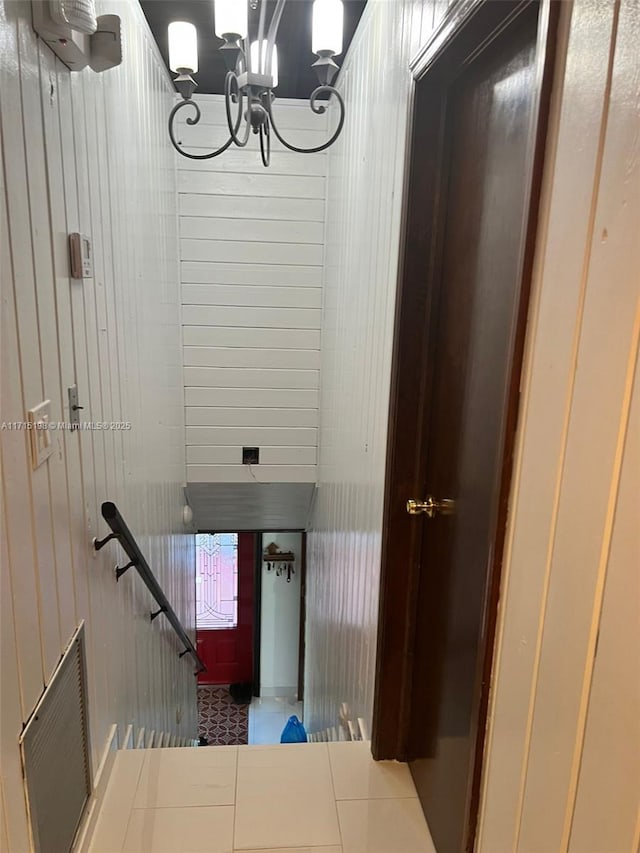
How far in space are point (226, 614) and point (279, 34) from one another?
5877 millimetres

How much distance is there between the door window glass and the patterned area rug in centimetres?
74

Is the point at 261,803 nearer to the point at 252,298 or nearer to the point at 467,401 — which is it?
the point at 467,401

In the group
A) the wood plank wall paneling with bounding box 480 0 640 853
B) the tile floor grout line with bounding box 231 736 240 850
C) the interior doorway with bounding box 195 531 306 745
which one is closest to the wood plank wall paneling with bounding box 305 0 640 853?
the wood plank wall paneling with bounding box 480 0 640 853

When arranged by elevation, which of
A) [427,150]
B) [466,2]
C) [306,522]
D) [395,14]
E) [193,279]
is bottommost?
[306,522]

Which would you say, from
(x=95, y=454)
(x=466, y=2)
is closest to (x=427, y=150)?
(x=466, y=2)

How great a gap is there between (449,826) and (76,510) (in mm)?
1300

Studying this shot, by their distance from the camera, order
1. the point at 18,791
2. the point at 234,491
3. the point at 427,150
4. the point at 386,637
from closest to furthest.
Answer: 1. the point at 18,791
2. the point at 427,150
3. the point at 386,637
4. the point at 234,491

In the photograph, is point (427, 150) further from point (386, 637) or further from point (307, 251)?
point (307, 251)

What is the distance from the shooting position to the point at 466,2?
129 cm

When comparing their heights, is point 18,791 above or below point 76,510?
below

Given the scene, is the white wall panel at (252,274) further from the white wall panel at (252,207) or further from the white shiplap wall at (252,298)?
the white wall panel at (252,207)

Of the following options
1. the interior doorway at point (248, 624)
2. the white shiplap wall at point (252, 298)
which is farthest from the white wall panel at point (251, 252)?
the interior doorway at point (248, 624)

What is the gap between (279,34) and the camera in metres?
2.68

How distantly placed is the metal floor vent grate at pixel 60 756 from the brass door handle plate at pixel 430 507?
101 centimetres
